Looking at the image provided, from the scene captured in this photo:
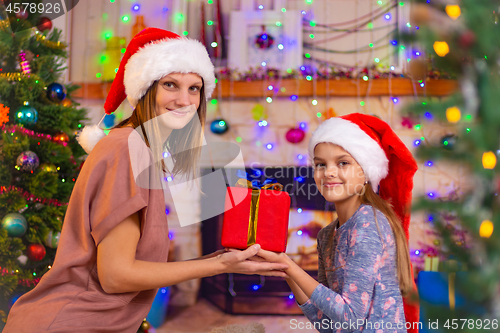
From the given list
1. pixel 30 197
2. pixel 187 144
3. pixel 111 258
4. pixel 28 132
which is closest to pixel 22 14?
pixel 28 132

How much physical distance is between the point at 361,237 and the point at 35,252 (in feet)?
5.77

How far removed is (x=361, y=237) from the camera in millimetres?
1203

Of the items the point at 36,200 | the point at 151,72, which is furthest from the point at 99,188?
the point at 36,200

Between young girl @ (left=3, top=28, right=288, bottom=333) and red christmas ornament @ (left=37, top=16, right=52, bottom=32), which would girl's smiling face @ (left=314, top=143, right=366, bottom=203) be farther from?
red christmas ornament @ (left=37, top=16, right=52, bottom=32)

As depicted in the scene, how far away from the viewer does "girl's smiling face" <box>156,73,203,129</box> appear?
49.9 inches

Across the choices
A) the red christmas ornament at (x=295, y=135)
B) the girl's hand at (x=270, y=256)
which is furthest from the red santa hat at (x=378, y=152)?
the red christmas ornament at (x=295, y=135)

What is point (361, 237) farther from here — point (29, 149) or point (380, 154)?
point (29, 149)

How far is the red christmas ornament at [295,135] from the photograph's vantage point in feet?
9.85

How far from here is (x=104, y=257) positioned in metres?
0.97

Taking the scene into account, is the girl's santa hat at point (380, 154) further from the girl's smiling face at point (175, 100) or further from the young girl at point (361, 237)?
the girl's smiling face at point (175, 100)

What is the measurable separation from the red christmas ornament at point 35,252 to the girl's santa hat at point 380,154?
1.61 metres

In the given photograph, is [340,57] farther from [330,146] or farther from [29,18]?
[29,18]

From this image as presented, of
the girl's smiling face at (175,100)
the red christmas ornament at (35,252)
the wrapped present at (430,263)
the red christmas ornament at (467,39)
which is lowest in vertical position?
the wrapped present at (430,263)

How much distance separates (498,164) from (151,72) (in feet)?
3.35
